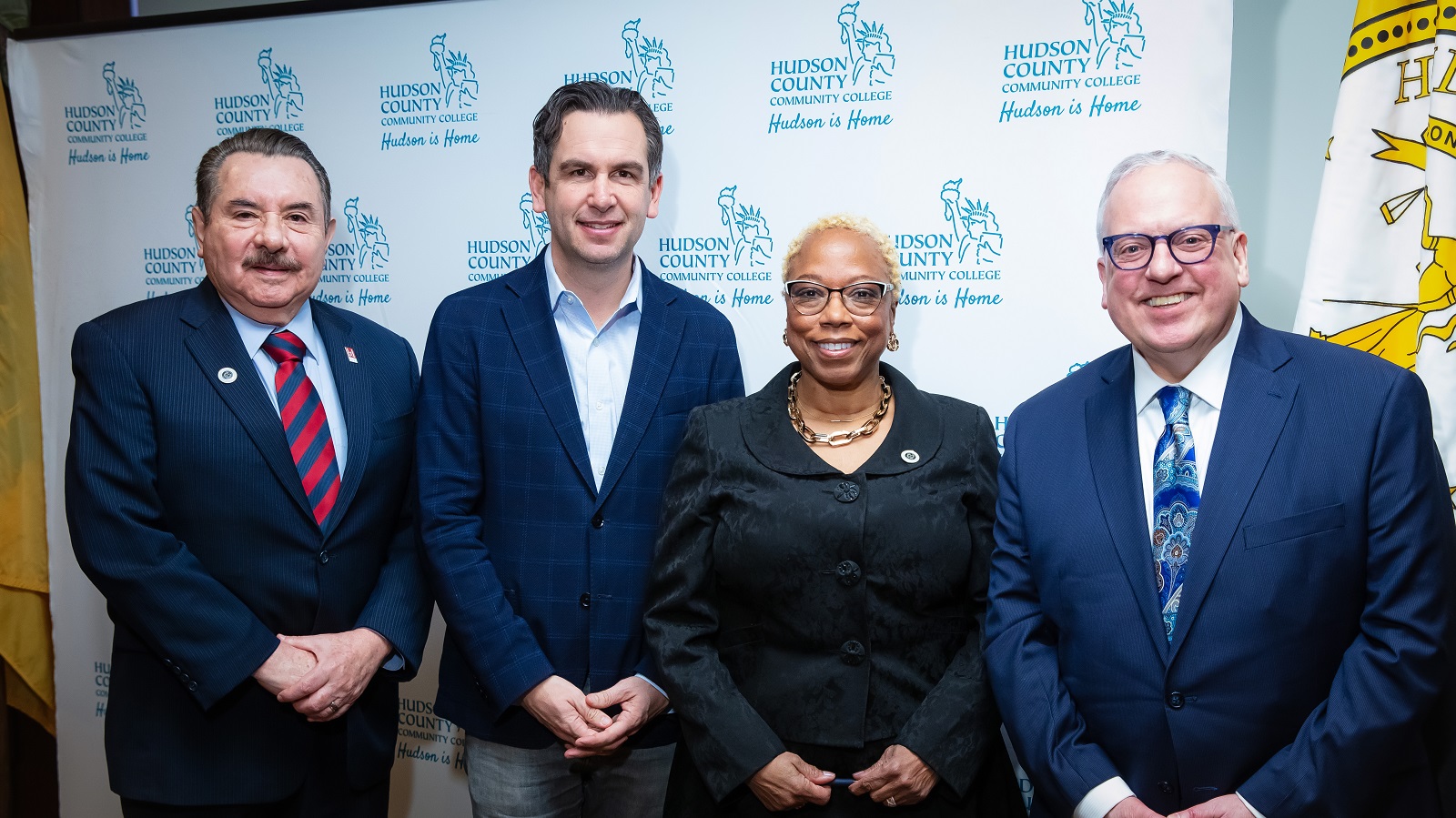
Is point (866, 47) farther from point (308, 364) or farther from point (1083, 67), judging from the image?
point (308, 364)

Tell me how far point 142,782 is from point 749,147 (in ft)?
6.95

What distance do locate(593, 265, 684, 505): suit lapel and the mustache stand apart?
2.46 ft

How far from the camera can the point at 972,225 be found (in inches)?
105

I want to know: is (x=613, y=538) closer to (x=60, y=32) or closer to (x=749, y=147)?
(x=749, y=147)

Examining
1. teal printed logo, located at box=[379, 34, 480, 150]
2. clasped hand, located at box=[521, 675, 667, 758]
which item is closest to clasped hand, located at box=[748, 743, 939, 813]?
clasped hand, located at box=[521, 675, 667, 758]

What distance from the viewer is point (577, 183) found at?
2078 mm

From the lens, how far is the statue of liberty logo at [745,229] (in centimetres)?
280

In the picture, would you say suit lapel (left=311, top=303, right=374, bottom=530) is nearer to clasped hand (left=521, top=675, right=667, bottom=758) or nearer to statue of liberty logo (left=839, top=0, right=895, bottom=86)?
clasped hand (left=521, top=675, right=667, bottom=758)

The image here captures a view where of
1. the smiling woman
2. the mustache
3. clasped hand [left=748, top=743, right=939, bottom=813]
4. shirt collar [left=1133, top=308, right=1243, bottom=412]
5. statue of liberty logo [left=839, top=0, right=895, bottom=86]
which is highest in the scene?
statue of liberty logo [left=839, top=0, right=895, bottom=86]

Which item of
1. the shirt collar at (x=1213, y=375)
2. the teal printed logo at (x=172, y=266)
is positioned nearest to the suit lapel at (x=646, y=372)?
the shirt collar at (x=1213, y=375)

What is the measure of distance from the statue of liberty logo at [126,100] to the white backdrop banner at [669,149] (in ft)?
0.04

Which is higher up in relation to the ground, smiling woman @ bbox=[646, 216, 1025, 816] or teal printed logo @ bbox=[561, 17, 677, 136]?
teal printed logo @ bbox=[561, 17, 677, 136]

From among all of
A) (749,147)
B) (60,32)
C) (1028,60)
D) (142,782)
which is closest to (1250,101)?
(1028,60)

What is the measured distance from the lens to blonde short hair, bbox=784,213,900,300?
190cm
